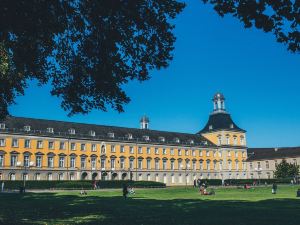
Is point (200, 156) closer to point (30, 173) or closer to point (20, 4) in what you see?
point (30, 173)

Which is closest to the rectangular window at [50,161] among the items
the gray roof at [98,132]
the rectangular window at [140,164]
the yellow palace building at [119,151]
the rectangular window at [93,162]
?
the yellow palace building at [119,151]

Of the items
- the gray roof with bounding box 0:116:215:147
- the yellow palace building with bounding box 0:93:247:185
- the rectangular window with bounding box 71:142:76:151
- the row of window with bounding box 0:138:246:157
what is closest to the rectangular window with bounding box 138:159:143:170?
the yellow palace building with bounding box 0:93:247:185

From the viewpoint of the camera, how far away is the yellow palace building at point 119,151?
7725cm

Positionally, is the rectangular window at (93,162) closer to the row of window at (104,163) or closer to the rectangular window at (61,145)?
the row of window at (104,163)

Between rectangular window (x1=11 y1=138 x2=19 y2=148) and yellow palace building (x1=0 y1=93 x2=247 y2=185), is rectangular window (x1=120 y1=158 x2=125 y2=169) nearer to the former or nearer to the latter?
yellow palace building (x1=0 y1=93 x2=247 y2=185)

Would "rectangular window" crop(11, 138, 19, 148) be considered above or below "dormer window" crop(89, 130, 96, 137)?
below

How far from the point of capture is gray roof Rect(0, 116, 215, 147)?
259 feet

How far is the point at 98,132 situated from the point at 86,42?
75.4 m

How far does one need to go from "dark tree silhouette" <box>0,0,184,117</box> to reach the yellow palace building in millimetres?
57582

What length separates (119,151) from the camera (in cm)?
9206

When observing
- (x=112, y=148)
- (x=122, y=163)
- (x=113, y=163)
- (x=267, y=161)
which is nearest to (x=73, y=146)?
(x=112, y=148)

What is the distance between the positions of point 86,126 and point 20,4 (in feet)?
259

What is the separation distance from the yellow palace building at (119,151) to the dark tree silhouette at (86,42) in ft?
189

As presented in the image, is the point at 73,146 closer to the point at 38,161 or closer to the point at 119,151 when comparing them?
the point at 38,161
